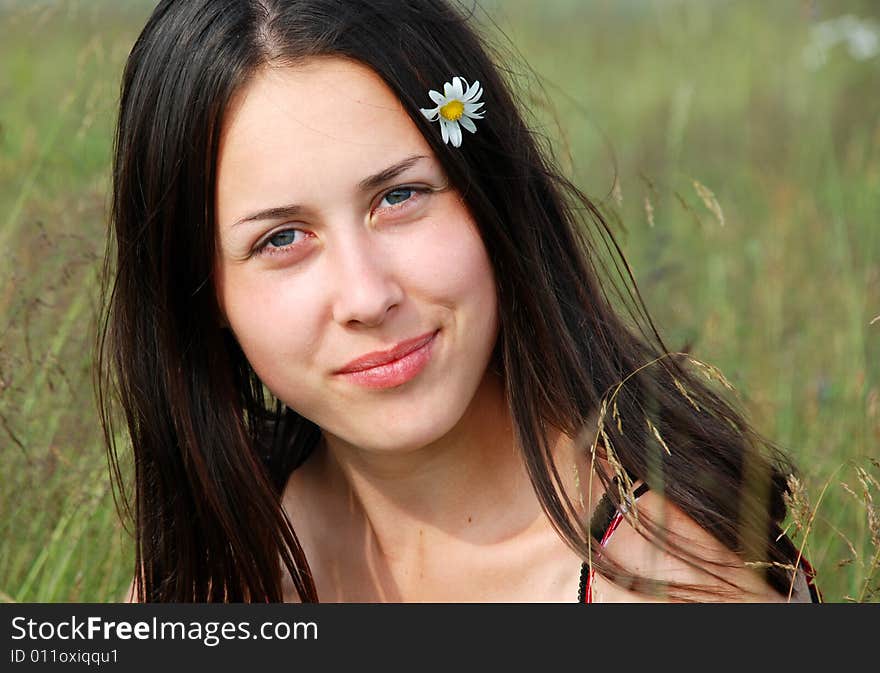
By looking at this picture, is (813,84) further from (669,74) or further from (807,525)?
(807,525)

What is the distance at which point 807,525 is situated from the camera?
180 cm

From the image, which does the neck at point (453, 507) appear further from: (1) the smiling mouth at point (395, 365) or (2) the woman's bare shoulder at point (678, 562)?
(1) the smiling mouth at point (395, 365)

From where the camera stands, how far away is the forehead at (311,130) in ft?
6.38

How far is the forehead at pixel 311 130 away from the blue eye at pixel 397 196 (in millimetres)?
51

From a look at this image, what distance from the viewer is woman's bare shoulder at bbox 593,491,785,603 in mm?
2094

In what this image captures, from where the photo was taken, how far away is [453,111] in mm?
2045

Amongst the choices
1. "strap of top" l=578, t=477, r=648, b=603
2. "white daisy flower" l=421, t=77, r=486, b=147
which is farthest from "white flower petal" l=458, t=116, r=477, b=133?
"strap of top" l=578, t=477, r=648, b=603

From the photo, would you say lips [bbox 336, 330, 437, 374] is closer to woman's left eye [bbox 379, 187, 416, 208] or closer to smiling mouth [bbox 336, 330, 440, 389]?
smiling mouth [bbox 336, 330, 440, 389]

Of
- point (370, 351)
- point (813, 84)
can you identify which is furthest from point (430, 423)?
point (813, 84)

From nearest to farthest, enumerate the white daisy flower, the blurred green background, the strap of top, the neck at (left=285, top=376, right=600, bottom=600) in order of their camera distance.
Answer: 1. the white daisy flower
2. the strap of top
3. the neck at (left=285, top=376, right=600, bottom=600)
4. the blurred green background

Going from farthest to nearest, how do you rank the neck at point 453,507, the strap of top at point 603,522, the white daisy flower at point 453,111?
the neck at point 453,507 → the strap of top at point 603,522 → the white daisy flower at point 453,111

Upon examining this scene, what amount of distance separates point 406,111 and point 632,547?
819 mm

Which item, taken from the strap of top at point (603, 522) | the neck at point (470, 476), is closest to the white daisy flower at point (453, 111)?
the neck at point (470, 476)

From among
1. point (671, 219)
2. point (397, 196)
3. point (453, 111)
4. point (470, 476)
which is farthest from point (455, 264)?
point (671, 219)
